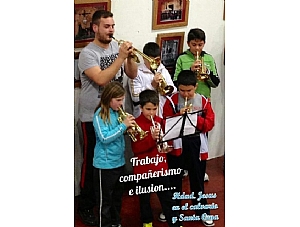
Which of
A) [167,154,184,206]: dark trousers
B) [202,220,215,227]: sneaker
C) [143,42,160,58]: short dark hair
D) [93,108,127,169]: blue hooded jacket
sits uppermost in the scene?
[143,42,160,58]: short dark hair

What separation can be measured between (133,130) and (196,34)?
0.35 m

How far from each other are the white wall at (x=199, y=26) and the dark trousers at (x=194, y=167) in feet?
0.16

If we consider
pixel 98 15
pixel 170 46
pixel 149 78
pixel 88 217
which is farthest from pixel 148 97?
pixel 88 217

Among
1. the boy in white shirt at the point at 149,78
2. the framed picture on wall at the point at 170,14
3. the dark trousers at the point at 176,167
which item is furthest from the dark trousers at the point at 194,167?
the framed picture on wall at the point at 170,14

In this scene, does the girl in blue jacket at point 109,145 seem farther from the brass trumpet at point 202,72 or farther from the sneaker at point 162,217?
the brass trumpet at point 202,72

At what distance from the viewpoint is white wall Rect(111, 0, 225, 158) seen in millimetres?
1821

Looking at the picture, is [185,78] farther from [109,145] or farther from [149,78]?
[109,145]

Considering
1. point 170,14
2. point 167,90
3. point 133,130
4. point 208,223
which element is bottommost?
point 208,223

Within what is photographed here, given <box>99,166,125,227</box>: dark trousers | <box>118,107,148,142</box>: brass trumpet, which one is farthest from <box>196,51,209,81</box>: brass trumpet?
<box>99,166,125,227</box>: dark trousers

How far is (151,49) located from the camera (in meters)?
1.86

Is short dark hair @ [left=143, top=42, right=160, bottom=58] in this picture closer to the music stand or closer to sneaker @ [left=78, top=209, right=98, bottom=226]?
the music stand

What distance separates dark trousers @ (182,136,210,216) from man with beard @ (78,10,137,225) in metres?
0.28
